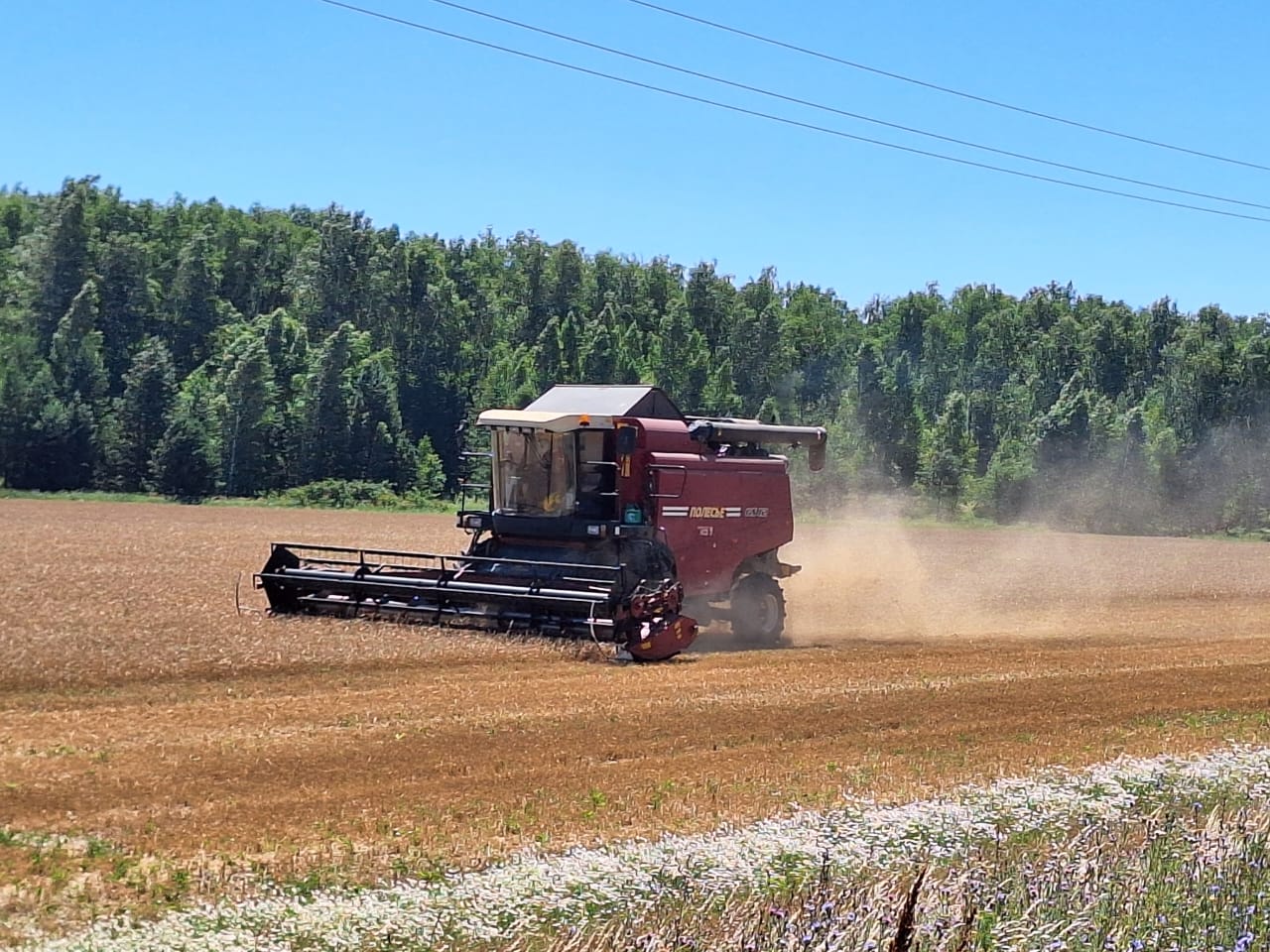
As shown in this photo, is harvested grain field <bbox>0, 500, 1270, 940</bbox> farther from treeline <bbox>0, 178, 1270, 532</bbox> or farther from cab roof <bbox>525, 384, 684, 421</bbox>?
treeline <bbox>0, 178, 1270, 532</bbox>

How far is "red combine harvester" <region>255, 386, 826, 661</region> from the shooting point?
15.9 m

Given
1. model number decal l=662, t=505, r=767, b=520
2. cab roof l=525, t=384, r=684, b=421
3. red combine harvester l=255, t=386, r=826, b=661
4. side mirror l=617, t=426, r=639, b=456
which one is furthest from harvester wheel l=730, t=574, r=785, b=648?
side mirror l=617, t=426, r=639, b=456

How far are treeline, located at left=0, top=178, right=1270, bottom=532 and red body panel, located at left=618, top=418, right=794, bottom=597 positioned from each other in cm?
3935

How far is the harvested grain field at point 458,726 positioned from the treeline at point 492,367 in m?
41.3

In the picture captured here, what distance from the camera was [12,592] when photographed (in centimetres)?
1944

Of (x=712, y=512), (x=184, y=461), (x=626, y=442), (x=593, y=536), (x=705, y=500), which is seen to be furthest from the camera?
(x=184, y=461)

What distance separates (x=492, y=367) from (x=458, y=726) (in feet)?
250

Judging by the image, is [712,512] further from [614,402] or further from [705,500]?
[614,402]

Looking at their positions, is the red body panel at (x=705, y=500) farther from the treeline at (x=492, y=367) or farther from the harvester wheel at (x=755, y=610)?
the treeline at (x=492, y=367)

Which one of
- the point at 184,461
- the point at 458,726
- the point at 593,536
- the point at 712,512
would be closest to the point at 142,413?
the point at 184,461

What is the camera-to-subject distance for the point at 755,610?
61.8 ft

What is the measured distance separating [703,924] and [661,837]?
1778 millimetres

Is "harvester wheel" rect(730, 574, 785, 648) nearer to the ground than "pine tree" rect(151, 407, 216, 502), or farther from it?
nearer to the ground

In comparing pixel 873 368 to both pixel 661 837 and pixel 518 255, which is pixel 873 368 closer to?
pixel 518 255
